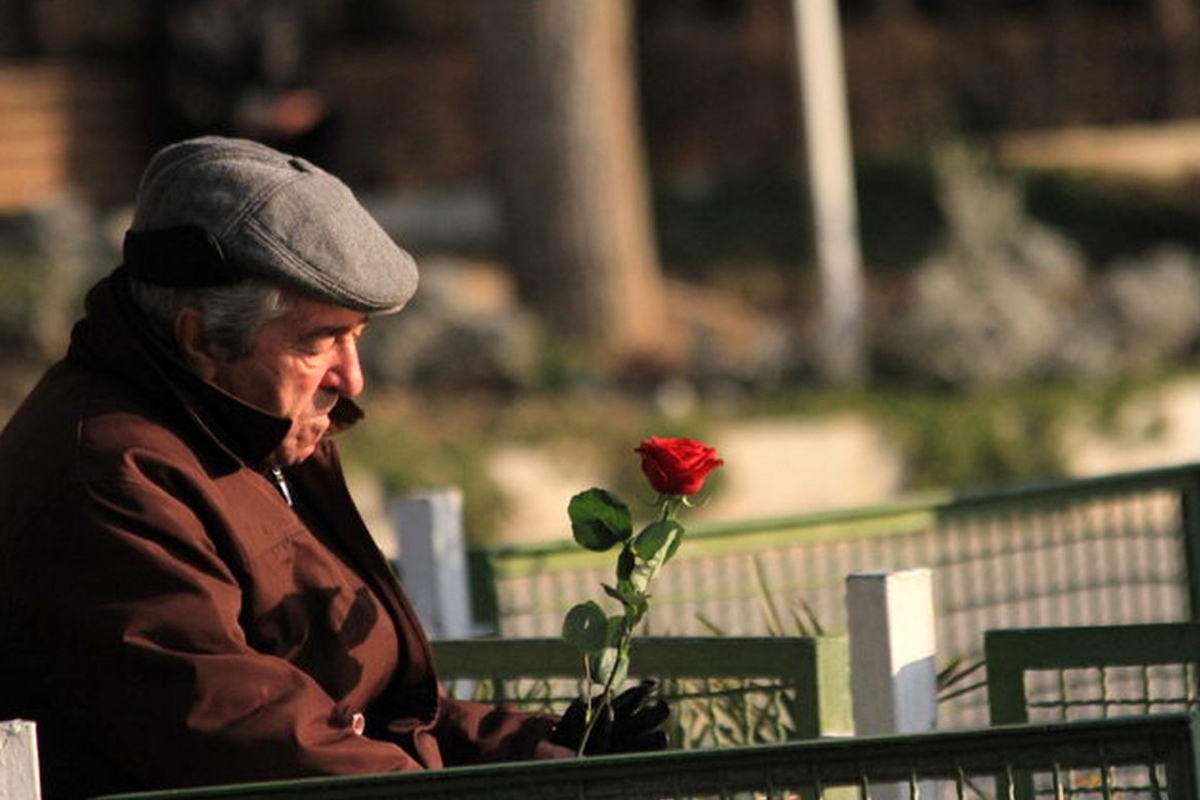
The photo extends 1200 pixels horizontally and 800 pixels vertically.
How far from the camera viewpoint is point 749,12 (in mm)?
19000

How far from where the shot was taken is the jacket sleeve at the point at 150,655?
3.28m

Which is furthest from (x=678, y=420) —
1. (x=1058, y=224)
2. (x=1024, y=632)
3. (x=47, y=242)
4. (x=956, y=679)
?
(x=1024, y=632)

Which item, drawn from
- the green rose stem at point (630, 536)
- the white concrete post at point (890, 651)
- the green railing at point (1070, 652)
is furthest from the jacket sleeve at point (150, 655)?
the green railing at point (1070, 652)

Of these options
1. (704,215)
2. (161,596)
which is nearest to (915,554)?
(161,596)

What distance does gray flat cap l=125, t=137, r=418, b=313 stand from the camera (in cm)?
357

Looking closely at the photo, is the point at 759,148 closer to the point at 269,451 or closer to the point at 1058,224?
the point at 1058,224

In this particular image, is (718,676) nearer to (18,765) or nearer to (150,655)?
(150,655)

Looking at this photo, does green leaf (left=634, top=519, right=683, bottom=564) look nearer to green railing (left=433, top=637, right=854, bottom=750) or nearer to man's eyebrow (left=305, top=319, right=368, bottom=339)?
green railing (left=433, top=637, right=854, bottom=750)

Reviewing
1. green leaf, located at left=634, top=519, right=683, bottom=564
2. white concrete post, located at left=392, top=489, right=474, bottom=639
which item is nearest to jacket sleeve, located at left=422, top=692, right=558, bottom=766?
green leaf, located at left=634, top=519, right=683, bottom=564

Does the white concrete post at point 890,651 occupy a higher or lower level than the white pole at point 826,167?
lower

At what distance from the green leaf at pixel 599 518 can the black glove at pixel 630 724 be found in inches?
12.0

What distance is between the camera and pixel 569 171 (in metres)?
14.4

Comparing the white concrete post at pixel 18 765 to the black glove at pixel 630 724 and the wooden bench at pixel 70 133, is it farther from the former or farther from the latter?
the wooden bench at pixel 70 133

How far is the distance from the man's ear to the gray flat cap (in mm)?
45
